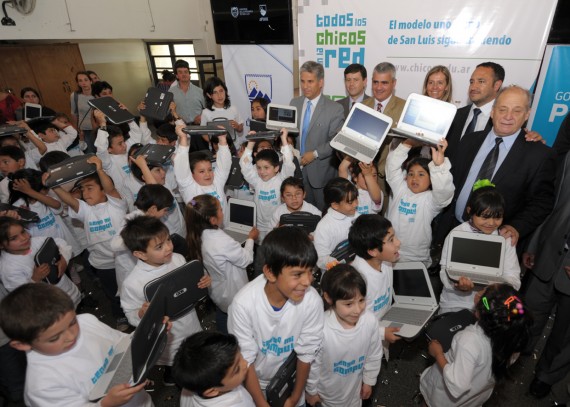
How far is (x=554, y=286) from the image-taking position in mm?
2084

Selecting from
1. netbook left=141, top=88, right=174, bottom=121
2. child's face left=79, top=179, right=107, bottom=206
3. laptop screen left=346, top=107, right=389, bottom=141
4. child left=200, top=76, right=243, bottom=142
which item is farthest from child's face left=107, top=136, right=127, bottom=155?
laptop screen left=346, top=107, right=389, bottom=141

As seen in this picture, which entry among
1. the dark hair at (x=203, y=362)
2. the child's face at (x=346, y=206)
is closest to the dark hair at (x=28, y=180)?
the dark hair at (x=203, y=362)

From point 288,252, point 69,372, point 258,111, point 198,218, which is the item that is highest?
point 258,111

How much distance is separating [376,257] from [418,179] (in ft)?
2.80

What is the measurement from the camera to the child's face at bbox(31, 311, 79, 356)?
1.29 metres

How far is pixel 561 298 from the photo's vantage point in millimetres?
2109

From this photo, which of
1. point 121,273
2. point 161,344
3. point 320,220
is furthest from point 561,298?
point 121,273

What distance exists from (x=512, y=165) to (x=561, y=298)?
3.01ft

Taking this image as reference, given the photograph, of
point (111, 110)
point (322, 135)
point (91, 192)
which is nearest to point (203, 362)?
point (91, 192)

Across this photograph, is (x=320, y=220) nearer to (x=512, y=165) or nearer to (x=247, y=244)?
(x=247, y=244)

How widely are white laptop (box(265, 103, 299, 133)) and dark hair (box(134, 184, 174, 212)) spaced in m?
1.35

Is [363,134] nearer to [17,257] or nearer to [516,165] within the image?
[516,165]

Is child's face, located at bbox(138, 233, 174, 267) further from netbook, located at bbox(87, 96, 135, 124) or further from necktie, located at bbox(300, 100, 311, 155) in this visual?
netbook, located at bbox(87, 96, 135, 124)

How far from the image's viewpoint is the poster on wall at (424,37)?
330 cm
